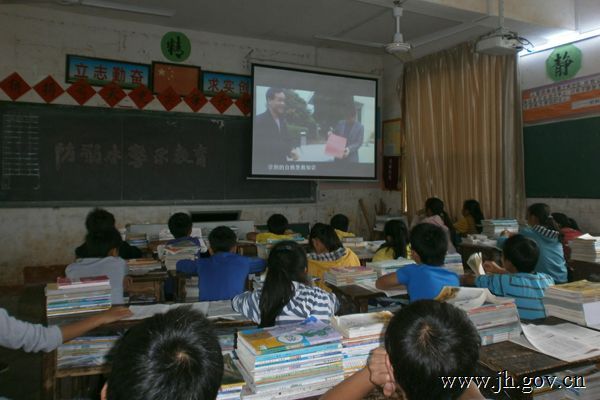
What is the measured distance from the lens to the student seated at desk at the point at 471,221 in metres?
4.78

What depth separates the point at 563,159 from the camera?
14.9 ft

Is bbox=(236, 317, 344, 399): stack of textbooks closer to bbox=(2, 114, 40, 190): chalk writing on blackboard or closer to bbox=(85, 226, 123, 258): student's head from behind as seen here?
bbox=(85, 226, 123, 258): student's head from behind

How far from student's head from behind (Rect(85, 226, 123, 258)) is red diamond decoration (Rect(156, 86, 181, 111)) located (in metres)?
3.45

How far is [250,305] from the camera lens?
1685mm

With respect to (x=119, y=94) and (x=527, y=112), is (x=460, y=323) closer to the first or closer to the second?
(x=527, y=112)

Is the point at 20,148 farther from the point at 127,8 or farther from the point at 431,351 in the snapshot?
the point at 431,351

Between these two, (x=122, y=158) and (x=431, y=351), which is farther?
(x=122, y=158)

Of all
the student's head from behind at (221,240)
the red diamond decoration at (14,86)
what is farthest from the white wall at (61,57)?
the student's head from behind at (221,240)

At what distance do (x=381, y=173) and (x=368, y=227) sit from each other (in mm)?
858

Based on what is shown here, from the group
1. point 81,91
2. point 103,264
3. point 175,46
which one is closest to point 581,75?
point 175,46

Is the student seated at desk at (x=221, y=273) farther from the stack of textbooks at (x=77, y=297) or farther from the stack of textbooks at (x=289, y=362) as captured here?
the stack of textbooks at (x=289, y=362)

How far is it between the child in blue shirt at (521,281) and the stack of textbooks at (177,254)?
6.13 feet

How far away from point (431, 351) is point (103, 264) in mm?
1795

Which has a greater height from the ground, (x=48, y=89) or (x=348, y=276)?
(x=48, y=89)
